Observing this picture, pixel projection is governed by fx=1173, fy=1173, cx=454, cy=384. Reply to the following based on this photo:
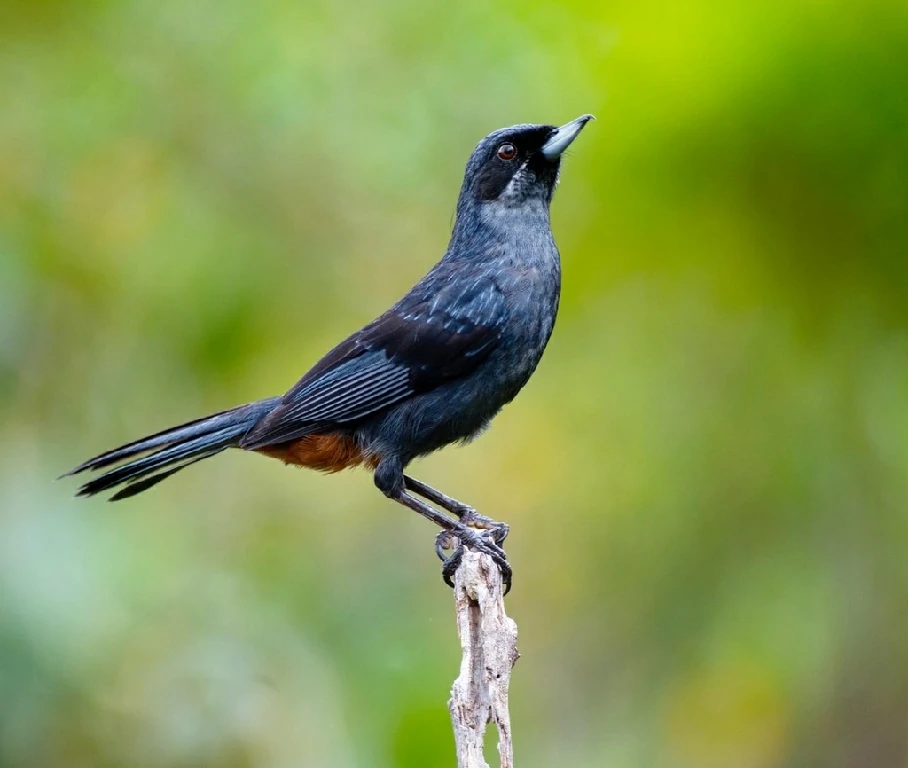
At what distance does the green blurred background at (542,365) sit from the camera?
470 centimetres

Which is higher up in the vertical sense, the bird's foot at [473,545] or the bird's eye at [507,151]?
the bird's eye at [507,151]

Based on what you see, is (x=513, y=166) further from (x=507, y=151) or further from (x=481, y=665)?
(x=481, y=665)

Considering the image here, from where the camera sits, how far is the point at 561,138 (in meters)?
4.59

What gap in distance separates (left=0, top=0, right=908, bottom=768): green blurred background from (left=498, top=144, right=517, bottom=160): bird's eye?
92 centimetres

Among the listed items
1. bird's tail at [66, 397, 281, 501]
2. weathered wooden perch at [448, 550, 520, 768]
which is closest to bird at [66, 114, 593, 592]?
bird's tail at [66, 397, 281, 501]

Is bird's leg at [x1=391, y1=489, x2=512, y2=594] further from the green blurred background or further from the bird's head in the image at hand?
the bird's head

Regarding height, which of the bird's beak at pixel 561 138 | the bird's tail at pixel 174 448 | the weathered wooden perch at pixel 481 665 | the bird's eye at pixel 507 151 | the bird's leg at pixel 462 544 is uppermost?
the bird's eye at pixel 507 151

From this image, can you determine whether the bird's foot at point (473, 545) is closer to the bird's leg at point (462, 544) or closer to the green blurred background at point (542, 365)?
the bird's leg at point (462, 544)

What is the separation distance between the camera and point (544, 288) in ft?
14.6

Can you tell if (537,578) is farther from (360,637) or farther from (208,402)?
(208,402)

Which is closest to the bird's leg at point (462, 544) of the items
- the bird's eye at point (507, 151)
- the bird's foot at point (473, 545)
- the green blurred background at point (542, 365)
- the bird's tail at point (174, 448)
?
the bird's foot at point (473, 545)

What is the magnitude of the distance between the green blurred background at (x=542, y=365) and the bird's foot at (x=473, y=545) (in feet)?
2.75

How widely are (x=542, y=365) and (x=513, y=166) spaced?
1.77 metres

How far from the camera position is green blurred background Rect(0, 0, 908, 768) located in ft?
15.4
